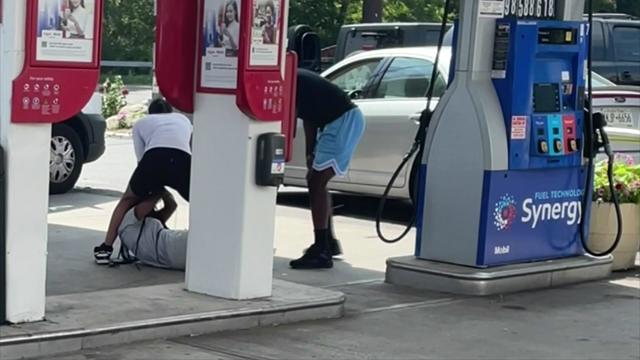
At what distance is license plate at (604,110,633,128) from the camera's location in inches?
501

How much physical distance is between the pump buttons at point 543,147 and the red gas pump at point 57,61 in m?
3.70

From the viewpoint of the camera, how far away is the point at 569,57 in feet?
30.4

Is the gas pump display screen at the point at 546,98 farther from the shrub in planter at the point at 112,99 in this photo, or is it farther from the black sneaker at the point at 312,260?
the shrub in planter at the point at 112,99

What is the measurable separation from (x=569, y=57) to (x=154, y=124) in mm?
3202

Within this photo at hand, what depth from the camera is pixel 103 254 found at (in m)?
9.20

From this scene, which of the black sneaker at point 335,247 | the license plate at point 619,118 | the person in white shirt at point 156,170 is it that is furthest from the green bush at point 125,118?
the person in white shirt at point 156,170

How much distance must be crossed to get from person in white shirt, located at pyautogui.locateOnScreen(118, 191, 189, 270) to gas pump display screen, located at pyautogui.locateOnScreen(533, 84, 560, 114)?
9.05ft

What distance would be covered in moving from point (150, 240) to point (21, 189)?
2832 mm

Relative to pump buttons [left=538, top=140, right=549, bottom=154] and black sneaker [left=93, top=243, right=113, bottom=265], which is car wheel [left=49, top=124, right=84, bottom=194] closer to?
black sneaker [left=93, top=243, right=113, bottom=265]

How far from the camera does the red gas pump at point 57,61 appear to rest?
6.28 meters

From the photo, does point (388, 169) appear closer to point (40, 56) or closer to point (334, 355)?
point (334, 355)

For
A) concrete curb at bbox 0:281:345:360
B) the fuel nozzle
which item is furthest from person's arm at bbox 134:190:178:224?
the fuel nozzle

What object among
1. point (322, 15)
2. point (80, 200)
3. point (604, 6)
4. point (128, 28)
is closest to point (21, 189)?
point (80, 200)

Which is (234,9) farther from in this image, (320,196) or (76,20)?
(320,196)
